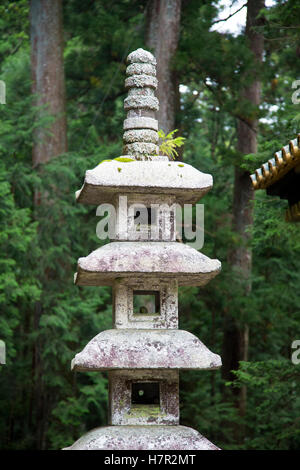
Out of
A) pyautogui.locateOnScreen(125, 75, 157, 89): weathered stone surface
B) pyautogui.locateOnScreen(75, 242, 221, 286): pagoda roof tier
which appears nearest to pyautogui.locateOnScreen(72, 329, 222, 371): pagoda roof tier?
pyautogui.locateOnScreen(75, 242, 221, 286): pagoda roof tier

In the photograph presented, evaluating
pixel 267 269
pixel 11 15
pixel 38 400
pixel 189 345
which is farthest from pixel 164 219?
pixel 11 15

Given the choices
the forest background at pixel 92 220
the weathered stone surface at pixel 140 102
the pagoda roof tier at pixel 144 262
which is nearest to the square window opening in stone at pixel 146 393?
the pagoda roof tier at pixel 144 262

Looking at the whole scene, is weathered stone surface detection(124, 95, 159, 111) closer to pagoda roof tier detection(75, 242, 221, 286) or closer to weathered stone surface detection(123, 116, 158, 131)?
weathered stone surface detection(123, 116, 158, 131)

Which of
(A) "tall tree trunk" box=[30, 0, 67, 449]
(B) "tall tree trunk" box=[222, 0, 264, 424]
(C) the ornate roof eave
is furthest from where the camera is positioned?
(B) "tall tree trunk" box=[222, 0, 264, 424]

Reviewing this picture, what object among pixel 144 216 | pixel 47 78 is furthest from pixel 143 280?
pixel 47 78

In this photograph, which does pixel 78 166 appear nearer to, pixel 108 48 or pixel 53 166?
pixel 53 166

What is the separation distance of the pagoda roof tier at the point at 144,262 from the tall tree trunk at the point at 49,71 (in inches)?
297

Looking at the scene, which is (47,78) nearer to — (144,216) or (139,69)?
(139,69)

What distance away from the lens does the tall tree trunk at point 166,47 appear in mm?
14516

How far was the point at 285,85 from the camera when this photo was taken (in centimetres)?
2030

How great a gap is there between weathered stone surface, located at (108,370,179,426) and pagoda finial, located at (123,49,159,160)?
2403 mm

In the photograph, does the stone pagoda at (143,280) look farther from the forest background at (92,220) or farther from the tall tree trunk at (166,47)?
the tall tree trunk at (166,47)

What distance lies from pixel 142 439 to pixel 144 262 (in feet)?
5.99

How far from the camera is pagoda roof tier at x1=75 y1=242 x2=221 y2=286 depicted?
26.5ft
